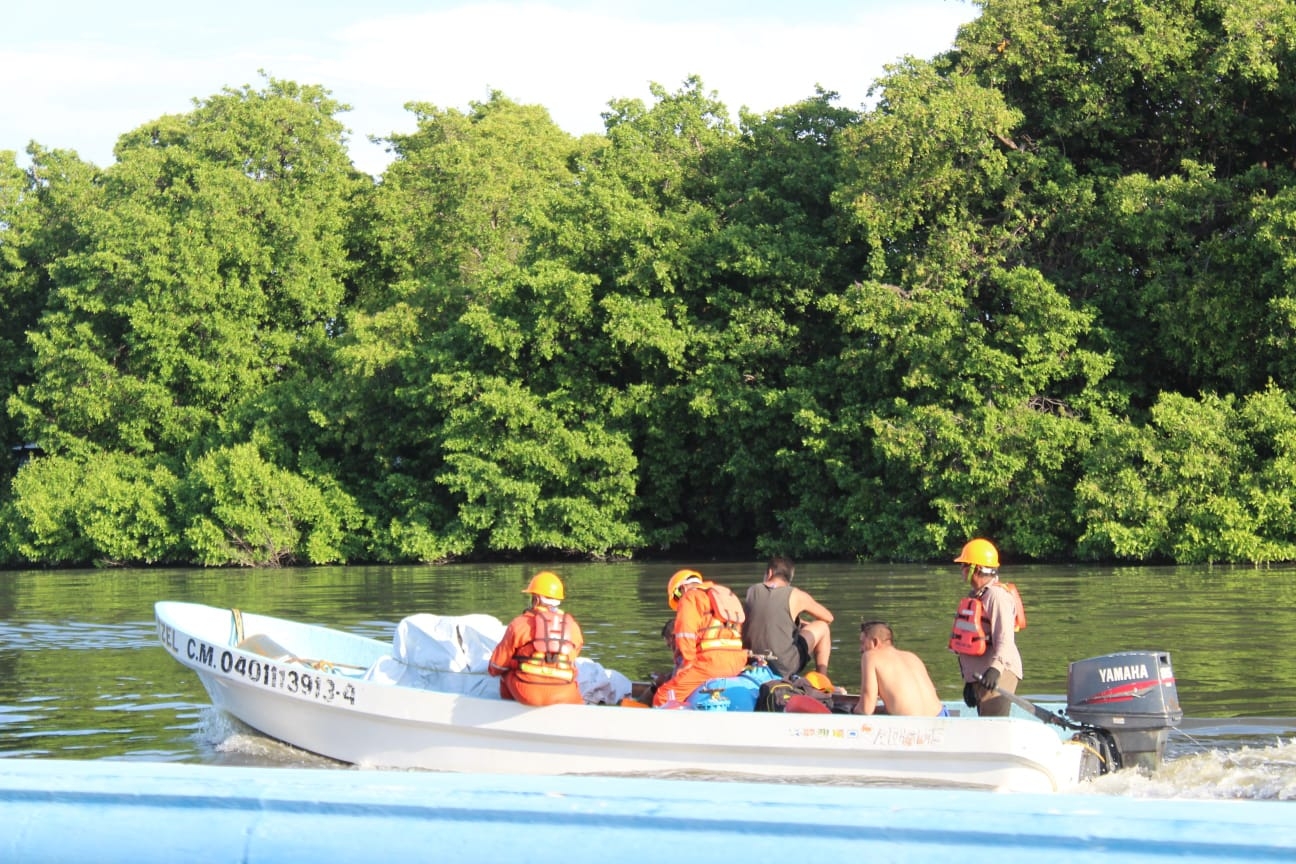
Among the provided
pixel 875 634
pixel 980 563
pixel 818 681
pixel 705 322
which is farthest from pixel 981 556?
pixel 705 322

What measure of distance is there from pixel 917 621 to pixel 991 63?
52.7 ft

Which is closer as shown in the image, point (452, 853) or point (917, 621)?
point (452, 853)

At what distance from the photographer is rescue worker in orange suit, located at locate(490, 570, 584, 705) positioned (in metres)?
9.34

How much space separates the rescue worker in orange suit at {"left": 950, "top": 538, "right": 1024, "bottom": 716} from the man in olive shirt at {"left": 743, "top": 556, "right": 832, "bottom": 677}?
4.39 feet

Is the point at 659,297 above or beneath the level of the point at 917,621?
above

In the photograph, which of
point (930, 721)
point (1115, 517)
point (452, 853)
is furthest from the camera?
point (1115, 517)

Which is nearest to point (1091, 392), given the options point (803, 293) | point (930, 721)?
point (803, 293)

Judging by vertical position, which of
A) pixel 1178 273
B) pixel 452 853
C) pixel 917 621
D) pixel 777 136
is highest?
pixel 777 136

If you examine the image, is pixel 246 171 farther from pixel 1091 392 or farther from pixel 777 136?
pixel 1091 392

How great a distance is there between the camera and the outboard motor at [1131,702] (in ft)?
27.6

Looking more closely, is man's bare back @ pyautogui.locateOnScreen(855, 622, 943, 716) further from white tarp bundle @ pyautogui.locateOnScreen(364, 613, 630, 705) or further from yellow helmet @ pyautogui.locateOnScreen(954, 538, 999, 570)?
white tarp bundle @ pyautogui.locateOnScreen(364, 613, 630, 705)

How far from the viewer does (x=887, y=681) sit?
8742mm

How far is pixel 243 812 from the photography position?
246cm

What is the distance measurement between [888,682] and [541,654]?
223 cm
